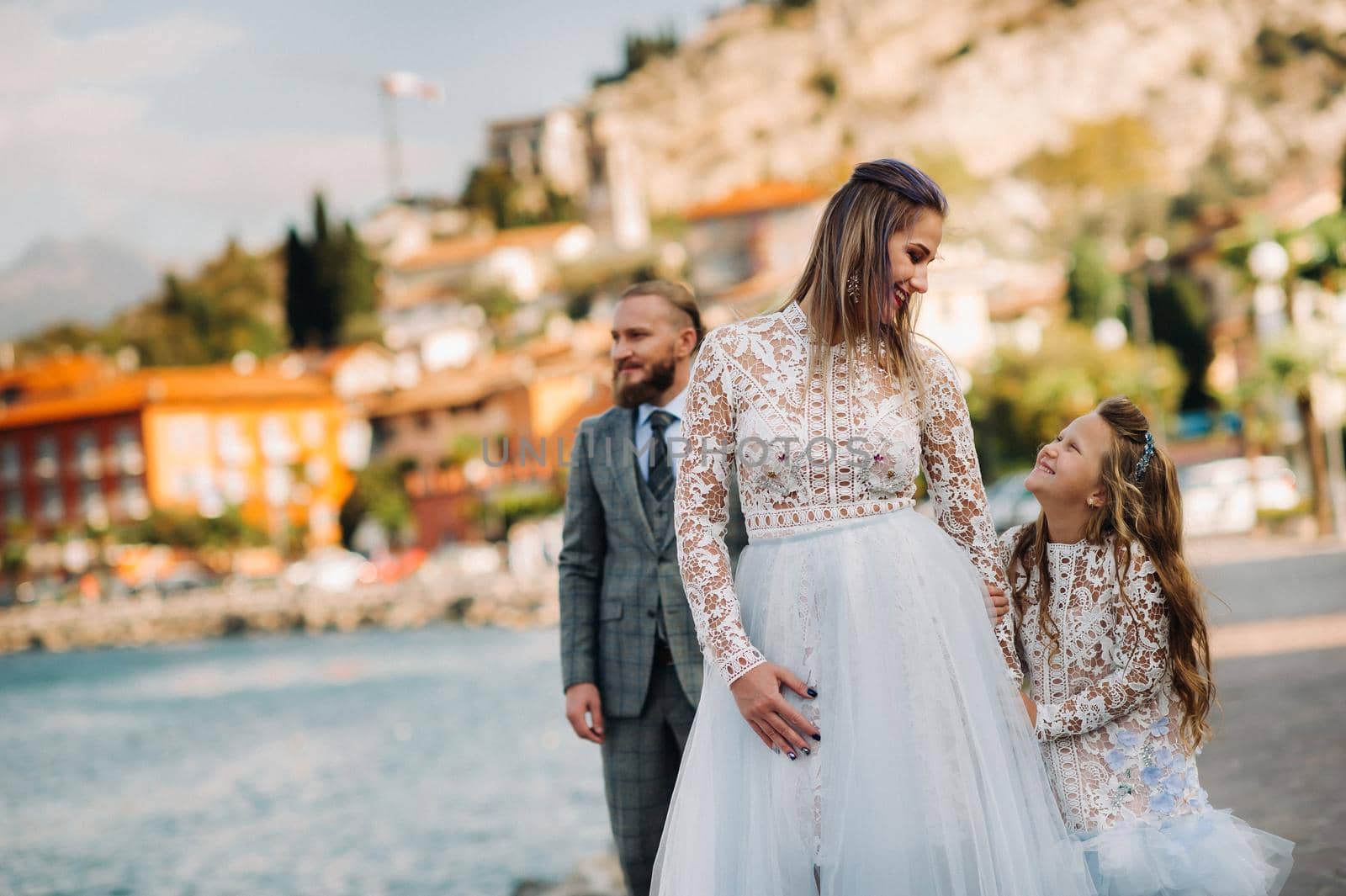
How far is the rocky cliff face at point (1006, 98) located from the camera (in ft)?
318

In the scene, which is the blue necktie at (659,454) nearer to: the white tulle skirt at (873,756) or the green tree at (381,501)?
the white tulle skirt at (873,756)

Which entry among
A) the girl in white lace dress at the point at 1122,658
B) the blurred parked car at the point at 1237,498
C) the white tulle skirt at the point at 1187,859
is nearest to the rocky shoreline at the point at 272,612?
the blurred parked car at the point at 1237,498

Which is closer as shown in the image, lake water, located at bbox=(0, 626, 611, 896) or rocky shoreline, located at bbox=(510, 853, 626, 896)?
rocky shoreline, located at bbox=(510, 853, 626, 896)

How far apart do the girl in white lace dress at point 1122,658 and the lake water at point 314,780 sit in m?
7.80

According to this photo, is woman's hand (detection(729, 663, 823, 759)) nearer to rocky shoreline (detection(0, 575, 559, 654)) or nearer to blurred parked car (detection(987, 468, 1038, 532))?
blurred parked car (detection(987, 468, 1038, 532))

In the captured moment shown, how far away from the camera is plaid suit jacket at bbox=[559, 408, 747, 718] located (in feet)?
13.2

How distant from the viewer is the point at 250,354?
90438 mm

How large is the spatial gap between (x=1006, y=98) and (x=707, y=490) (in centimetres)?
11469

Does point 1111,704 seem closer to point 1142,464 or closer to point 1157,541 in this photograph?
point 1157,541

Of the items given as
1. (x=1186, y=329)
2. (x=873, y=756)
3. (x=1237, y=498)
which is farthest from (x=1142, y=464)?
(x=1186, y=329)

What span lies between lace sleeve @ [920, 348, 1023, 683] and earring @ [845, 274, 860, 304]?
0.78ft

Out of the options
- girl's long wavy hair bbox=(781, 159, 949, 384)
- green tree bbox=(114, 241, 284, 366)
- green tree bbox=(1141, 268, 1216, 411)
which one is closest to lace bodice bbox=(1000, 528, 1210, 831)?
girl's long wavy hair bbox=(781, 159, 949, 384)

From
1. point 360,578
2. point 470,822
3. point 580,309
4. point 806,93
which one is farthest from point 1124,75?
point 470,822

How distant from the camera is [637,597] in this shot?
4.09 meters
